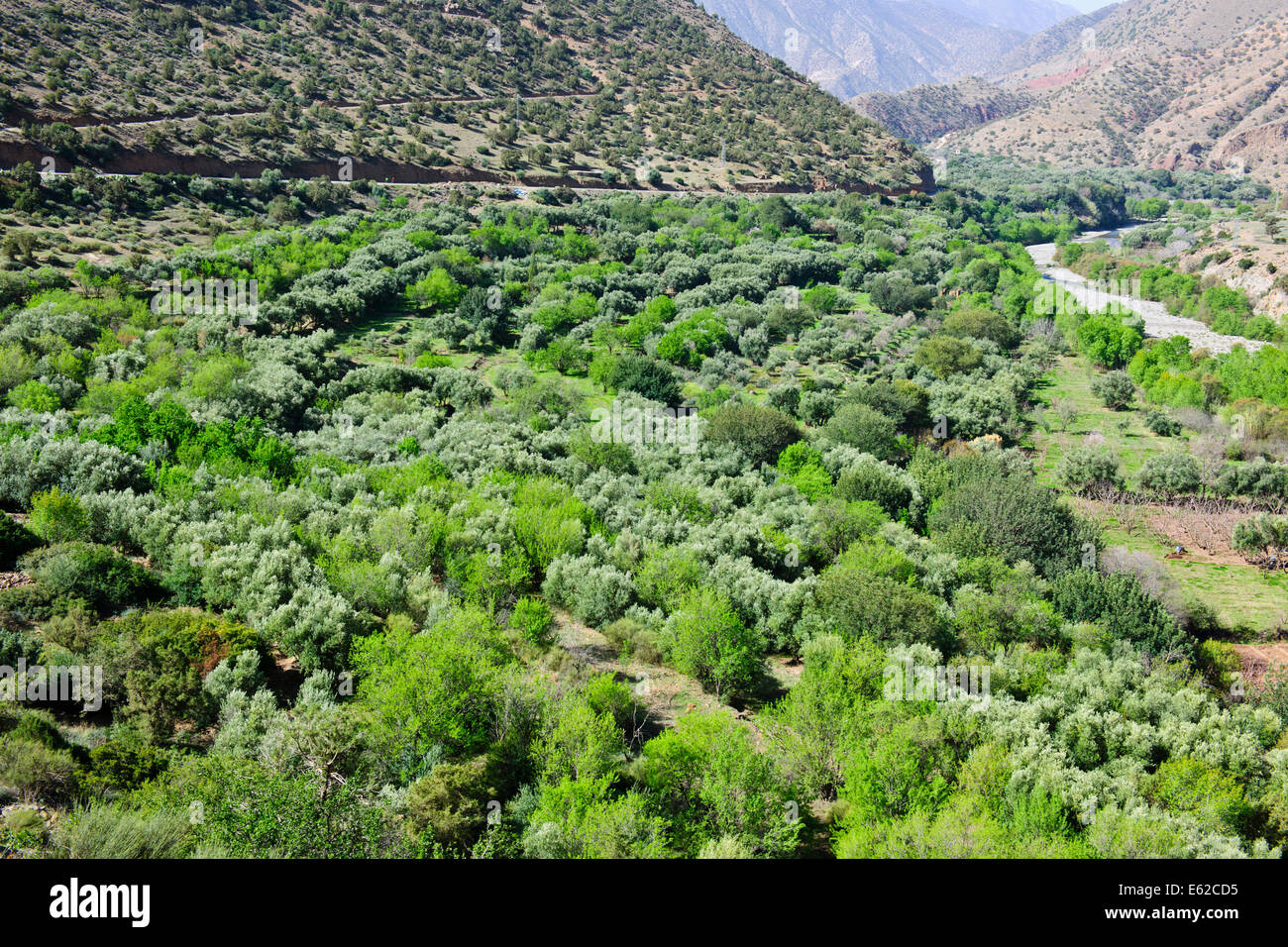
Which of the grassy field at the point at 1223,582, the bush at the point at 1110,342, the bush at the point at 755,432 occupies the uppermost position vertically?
the bush at the point at 1110,342

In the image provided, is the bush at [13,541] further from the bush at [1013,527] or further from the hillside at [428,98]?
the hillside at [428,98]

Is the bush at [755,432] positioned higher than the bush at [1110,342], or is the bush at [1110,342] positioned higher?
the bush at [1110,342]

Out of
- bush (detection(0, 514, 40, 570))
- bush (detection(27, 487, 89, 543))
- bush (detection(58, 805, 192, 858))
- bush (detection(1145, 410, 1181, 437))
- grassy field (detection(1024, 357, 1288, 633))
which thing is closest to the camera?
bush (detection(58, 805, 192, 858))

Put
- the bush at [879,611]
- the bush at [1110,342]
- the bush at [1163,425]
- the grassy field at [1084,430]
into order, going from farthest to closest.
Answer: the bush at [1110,342] < the bush at [1163,425] < the grassy field at [1084,430] < the bush at [879,611]

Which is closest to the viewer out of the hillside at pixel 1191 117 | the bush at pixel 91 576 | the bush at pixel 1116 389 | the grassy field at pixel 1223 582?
the bush at pixel 91 576

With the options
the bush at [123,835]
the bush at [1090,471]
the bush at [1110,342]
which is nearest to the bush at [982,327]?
the bush at [1110,342]

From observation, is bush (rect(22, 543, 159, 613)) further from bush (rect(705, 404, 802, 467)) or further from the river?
the river

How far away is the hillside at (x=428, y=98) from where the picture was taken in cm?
7094

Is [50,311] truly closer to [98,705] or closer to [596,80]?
[98,705]

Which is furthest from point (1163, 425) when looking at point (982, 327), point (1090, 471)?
point (982, 327)

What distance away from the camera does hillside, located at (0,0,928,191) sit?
2793 inches

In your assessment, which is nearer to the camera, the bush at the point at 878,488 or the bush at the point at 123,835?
the bush at the point at 123,835

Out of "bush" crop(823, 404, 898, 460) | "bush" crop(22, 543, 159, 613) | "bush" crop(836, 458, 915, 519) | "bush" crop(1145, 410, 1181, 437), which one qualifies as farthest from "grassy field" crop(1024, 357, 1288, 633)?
"bush" crop(22, 543, 159, 613)

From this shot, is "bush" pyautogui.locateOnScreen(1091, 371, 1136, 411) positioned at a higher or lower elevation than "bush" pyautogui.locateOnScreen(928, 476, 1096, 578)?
higher
